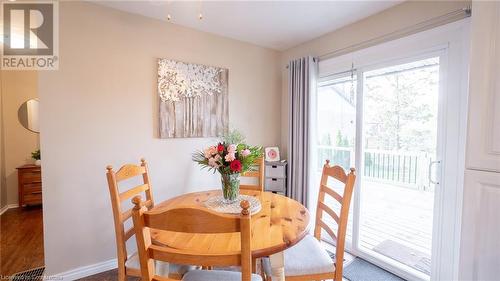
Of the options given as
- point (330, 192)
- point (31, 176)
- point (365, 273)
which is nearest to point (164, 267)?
point (330, 192)

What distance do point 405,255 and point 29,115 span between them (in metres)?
5.49

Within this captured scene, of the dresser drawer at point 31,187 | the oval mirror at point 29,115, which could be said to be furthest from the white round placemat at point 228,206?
the oval mirror at point 29,115

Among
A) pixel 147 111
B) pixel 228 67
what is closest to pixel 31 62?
pixel 147 111

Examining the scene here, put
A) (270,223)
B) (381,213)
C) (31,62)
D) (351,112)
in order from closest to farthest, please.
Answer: (270,223) < (31,62) < (351,112) < (381,213)

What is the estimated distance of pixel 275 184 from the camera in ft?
10.0

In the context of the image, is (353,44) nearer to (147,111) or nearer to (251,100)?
(251,100)

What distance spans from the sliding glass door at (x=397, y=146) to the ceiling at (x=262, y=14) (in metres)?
0.41

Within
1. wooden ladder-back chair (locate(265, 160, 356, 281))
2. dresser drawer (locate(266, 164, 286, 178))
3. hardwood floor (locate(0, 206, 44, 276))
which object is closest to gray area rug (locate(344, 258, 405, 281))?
wooden ladder-back chair (locate(265, 160, 356, 281))

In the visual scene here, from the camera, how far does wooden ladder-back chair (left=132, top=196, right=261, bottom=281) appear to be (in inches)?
31.7

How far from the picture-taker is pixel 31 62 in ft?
6.68

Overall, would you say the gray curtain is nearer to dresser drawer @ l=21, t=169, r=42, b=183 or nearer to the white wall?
the white wall

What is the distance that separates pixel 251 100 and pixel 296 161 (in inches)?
38.9

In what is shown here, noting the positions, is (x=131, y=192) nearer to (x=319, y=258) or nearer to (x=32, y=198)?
(x=319, y=258)

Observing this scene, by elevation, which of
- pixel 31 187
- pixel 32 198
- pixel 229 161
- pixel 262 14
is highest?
pixel 262 14
